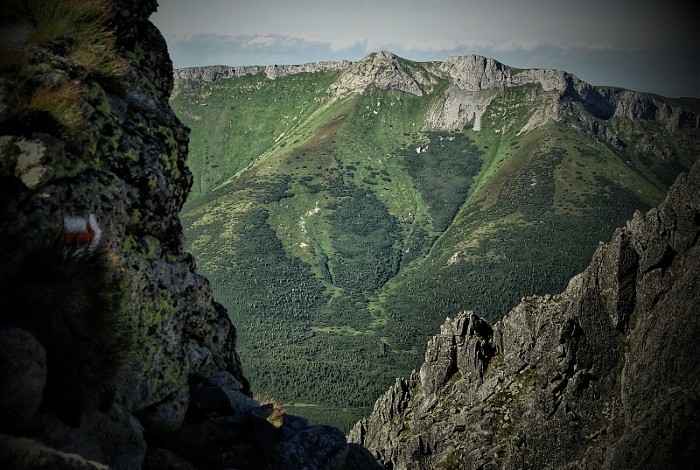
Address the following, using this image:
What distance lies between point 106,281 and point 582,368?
6822 centimetres

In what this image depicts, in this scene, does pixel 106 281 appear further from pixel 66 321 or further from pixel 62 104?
pixel 62 104

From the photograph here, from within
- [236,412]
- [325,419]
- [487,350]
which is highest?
[236,412]

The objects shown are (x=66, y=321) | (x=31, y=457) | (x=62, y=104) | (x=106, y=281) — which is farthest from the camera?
(x=62, y=104)

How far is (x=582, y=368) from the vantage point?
6638 centimetres

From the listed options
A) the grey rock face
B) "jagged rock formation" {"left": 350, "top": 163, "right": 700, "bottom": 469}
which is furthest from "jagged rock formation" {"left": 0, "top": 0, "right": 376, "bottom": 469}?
"jagged rock formation" {"left": 350, "top": 163, "right": 700, "bottom": 469}

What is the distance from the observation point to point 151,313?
12797mm

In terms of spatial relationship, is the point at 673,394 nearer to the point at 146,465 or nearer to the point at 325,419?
the point at 146,465

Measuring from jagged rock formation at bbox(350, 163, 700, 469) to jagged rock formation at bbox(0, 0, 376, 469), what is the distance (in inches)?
2048

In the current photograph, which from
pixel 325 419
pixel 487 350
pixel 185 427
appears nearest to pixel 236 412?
pixel 185 427

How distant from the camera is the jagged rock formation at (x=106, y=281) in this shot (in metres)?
8.05

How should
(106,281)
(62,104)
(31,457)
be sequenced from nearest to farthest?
1. (31,457)
2. (106,281)
3. (62,104)

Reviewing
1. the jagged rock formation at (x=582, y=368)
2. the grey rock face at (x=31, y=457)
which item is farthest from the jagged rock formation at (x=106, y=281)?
the jagged rock formation at (x=582, y=368)

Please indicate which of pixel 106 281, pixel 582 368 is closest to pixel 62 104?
pixel 106 281

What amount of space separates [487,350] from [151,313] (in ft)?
233
